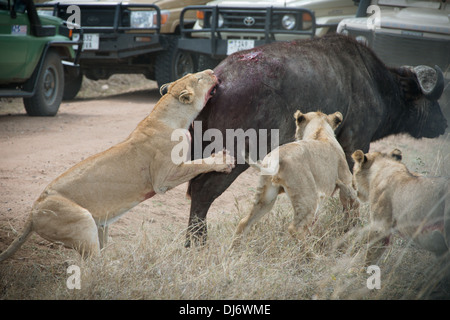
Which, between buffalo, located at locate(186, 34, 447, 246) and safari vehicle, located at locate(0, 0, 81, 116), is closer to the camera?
buffalo, located at locate(186, 34, 447, 246)

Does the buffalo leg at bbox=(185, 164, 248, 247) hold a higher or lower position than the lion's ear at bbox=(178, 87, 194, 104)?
lower

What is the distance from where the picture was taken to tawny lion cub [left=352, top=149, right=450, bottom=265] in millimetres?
3973

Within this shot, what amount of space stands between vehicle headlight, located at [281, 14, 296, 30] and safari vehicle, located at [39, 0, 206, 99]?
1.95 metres

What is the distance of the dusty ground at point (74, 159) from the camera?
5414mm

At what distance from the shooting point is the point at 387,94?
6.06m

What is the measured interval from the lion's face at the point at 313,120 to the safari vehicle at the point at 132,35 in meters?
6.76

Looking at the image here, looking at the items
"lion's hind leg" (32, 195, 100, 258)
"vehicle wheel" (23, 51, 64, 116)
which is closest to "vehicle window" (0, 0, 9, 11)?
"vehicle wheel" (23, 51, 64, 116)

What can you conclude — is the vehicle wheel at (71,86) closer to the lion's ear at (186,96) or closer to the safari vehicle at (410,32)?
the safari vehicle at (410,32)

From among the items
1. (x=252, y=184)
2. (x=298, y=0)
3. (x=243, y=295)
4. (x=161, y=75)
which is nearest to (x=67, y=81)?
(x=161, y=75)

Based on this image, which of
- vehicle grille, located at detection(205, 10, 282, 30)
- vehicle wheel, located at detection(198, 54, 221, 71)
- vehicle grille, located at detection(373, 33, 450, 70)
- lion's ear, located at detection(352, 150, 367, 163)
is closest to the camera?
lion's ear, located at detection(352, 150, 367, 163)

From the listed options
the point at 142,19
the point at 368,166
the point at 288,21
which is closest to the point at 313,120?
the point at 368,166

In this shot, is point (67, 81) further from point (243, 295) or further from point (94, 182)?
point (243, 295)

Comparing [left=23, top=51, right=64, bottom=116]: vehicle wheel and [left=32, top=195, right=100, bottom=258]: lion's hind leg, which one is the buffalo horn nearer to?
[left=32, top=195, right=100, bottom=258]: lion's hind leg

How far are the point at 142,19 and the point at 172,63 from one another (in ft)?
3.48
